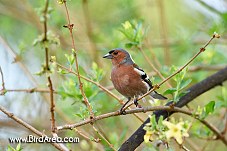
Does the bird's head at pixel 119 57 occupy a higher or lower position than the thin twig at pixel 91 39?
lower

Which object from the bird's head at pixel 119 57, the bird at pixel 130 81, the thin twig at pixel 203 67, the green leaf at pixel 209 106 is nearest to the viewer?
the green leaf at pixel 209 106

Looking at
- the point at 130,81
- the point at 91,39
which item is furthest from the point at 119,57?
the point at 91,39

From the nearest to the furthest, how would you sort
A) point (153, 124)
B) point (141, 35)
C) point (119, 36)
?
point (153, 124) < point (141, 35) < point (119, 36)

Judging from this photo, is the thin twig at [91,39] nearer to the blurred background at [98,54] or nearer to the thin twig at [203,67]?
the blurred background at [98,54]

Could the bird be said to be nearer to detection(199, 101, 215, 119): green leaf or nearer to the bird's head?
the bird's head

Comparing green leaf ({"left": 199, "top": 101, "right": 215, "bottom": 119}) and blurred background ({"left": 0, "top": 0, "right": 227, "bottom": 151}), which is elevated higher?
blurred background ({"left": 0, "top": 0, "right": 227, "bottom": 151})

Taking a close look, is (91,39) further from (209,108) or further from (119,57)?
(209,108)

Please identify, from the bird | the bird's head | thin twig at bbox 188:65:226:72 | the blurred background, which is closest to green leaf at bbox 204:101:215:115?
the blurred background

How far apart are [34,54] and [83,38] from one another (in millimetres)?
939

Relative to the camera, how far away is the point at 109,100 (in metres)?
6.46

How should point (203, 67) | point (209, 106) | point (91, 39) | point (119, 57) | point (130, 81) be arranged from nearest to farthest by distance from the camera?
point (209, 106), point (130, 81), point (119, 57), point (203, 67), point (91, 39)

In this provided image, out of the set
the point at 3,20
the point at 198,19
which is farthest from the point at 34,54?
the point at 198,19

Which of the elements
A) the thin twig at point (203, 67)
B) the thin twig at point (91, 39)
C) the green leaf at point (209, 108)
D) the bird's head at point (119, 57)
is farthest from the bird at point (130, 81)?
the thin twig at point (91, 39)

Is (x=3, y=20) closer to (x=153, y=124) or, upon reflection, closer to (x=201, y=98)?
(x=201, y=98)
